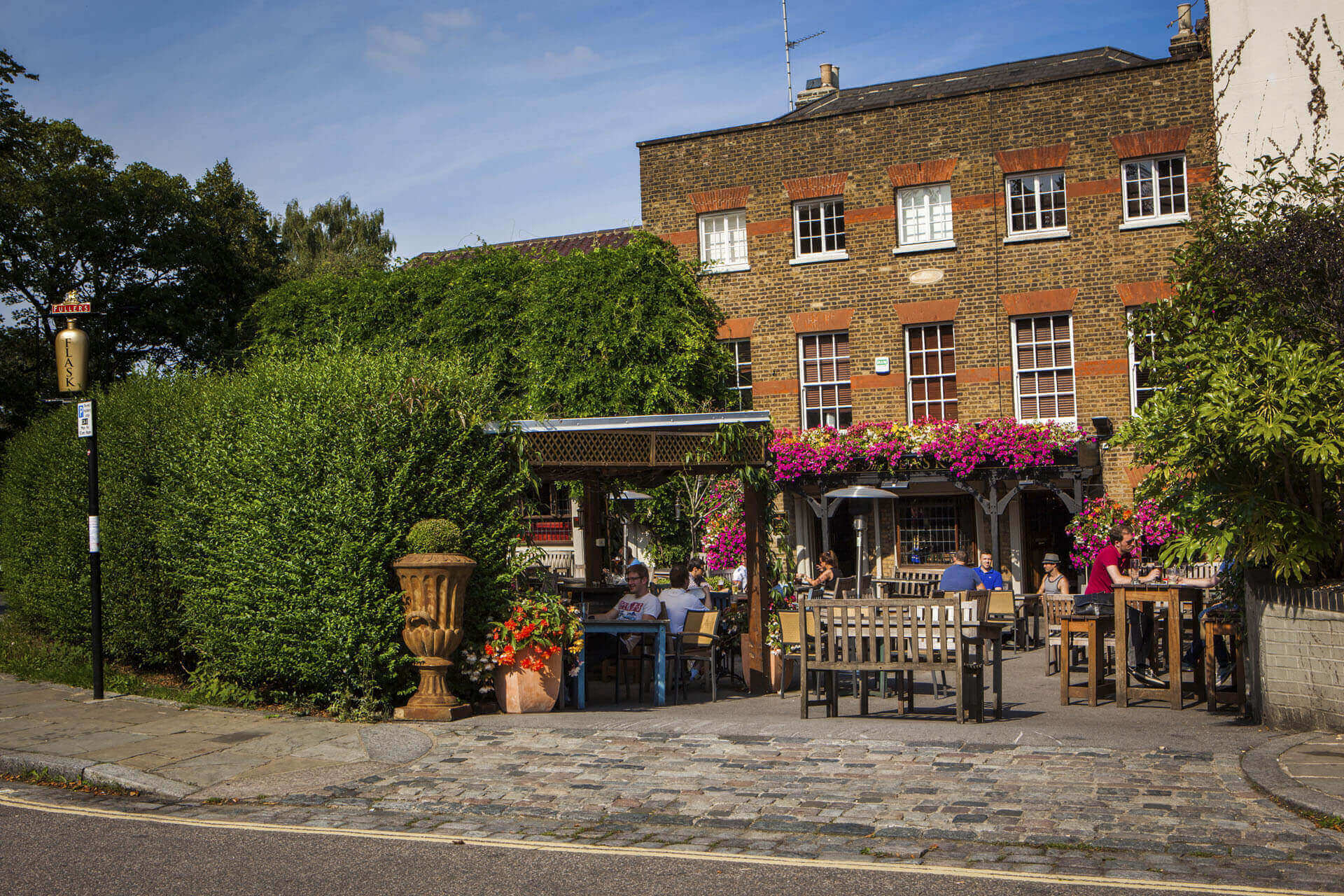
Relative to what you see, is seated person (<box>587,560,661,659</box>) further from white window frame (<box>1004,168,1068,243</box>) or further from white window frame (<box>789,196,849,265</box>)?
white window frame (<box>1004,168,1068,243</box>)

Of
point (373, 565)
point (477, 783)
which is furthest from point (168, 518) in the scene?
point (477, 783)

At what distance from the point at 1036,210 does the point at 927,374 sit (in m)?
3.67

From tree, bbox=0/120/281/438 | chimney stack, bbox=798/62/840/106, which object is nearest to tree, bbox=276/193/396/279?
tree, bbox=0/120/281/438

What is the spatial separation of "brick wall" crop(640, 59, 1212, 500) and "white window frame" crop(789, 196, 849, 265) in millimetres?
122

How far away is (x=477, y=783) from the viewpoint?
7.56 m

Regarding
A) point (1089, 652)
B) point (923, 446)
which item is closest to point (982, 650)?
point (1089, 652)

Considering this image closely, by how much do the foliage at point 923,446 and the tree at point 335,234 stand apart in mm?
33753

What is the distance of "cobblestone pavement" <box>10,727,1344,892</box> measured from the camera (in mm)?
5711

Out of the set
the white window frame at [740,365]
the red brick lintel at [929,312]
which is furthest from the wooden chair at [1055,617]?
the white window frame at [740,365]

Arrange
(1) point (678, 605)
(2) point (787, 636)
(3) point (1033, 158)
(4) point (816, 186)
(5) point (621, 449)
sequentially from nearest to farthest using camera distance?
(5) point (621, 449) → (2) point (787, 636) → (1) point (678, 605) → (3) point (1033, 158) → (4) point (816, 186)

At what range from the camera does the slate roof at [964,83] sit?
22891 millimetres

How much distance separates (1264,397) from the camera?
7.97m

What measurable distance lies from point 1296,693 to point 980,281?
1496cm

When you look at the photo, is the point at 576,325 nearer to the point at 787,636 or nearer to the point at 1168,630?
the point at 787,636
